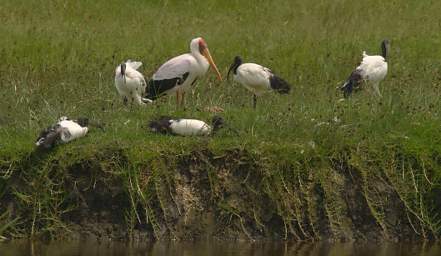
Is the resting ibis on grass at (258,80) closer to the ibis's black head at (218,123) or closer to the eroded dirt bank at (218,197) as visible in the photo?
the ibis's black head at (218,123)

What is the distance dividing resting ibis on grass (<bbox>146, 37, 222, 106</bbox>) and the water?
3001 mm

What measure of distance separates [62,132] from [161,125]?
102cm

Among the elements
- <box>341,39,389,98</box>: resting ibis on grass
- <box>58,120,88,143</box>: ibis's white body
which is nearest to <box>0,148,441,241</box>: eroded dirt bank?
<box>58,120,88,143</box>: ibis's white body

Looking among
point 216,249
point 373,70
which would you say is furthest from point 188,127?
point 373,70

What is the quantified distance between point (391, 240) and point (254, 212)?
131cm

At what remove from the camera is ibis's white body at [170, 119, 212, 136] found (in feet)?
37.7

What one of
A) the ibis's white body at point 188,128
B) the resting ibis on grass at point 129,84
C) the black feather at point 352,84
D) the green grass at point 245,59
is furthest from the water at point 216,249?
the black feather at point 352,84

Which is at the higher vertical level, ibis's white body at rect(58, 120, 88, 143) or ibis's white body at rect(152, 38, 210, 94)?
ibis's white body at rect(152, 38, 210, 94)

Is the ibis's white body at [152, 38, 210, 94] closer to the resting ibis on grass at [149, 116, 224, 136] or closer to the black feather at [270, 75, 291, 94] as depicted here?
the black feather at [270, 75, 291, 94]

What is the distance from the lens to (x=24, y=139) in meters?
11.4

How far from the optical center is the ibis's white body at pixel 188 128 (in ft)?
37.7

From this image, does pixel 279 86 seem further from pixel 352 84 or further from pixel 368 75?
pixel 368 75

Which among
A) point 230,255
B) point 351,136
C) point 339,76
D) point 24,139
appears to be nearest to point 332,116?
point 351,136

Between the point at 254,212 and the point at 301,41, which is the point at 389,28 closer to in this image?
the point at 301,41
